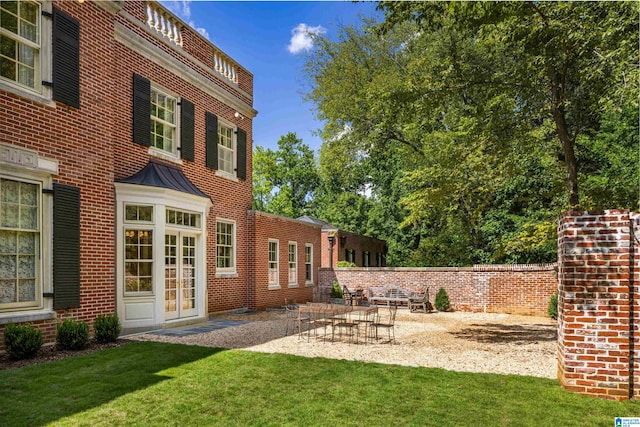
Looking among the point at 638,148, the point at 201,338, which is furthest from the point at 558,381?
the point at 638,148

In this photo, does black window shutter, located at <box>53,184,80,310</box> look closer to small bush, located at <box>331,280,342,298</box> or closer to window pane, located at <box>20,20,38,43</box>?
window pane, located at <box>20,20,38,43</box>

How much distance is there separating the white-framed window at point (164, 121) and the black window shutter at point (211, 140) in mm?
1332

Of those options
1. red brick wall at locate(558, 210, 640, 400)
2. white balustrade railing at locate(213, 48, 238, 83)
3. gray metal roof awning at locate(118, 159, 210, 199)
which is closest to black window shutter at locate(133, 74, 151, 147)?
gray metal roof awning at locate(118, 159, 210, 199)

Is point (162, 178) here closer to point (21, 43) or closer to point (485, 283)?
point (21, 43)

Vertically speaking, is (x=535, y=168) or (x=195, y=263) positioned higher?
(x=535, y=168)

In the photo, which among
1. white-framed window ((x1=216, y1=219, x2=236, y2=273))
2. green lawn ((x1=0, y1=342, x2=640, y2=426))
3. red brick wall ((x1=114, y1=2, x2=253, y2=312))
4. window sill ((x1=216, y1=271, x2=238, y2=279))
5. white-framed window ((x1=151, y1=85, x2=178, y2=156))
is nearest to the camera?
green lawn ((x1=0, y1=342, x2=640, y2=426))

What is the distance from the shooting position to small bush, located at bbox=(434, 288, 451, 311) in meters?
16.7

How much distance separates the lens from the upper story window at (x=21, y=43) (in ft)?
24.2

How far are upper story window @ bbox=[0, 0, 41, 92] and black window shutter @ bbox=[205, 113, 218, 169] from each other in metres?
5.72

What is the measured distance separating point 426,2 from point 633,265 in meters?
6.88

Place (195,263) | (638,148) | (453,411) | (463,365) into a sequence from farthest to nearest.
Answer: (638,148) < (195,263) < (463,365) < (453,411)

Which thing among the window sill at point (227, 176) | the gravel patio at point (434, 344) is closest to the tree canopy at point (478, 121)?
the gravel patio at point (434, 344)

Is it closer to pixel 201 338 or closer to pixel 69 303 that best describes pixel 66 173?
pixel 69 303

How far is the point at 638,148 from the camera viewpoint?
824 inches
